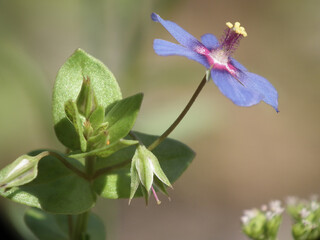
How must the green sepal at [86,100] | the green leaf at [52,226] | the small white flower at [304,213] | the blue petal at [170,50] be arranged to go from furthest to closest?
the green leaf at [52,226] < the small white flower at [304,213] < the green sepal at [86,100] < the blue petal at [170,50]

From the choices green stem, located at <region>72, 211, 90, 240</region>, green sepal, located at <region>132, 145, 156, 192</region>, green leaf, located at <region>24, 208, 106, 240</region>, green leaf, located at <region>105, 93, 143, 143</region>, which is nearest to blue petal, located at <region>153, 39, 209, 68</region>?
green leaf, located at <region>105, 93, 143, 143</region>

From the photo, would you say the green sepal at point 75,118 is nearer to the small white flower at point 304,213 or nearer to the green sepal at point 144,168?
the green sepal at point 144,168

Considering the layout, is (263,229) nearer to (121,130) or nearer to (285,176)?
(121,130)

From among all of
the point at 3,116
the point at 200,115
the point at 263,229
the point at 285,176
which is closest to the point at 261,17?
the point at 285,176

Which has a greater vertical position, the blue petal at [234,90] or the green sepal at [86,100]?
the blue petal at [234,90]

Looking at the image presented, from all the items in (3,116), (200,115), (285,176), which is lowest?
(3,116)

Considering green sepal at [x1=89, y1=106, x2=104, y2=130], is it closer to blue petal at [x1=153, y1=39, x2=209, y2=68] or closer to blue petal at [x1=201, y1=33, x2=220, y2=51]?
blue petal at [x1=153, y1=39, x2=209, y2=68]

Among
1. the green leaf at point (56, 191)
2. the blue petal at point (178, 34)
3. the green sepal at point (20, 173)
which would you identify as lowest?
the green leaf at point (56, 191)

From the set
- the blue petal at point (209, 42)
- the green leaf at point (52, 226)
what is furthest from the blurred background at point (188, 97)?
the blue petal at point (209, 42)
